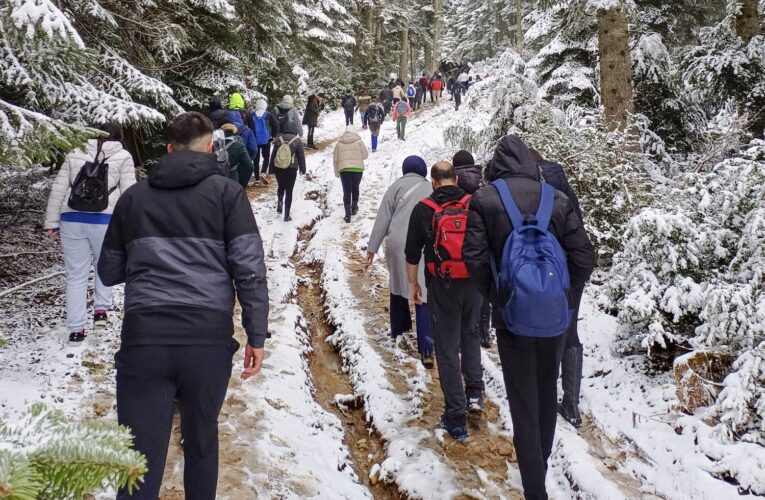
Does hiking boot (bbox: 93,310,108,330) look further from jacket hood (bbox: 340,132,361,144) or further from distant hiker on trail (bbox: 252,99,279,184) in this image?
distant hiker on trail (bbox: 252,99,279,184)

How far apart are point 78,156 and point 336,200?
313 inches

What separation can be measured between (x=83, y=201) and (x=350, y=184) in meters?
6.35

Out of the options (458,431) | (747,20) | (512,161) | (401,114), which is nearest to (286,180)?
(458,431)

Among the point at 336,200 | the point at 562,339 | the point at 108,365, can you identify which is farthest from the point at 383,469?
the point at 336,200

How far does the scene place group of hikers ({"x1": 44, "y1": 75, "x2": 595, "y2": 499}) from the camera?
262cm

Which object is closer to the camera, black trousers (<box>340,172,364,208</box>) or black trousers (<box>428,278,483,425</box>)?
black trousers (<box>428,278,483,425</box>)

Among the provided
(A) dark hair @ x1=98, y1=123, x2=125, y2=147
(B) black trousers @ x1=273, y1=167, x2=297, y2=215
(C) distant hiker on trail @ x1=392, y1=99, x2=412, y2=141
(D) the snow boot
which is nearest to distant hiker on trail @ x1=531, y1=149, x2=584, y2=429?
(D) the snow boot

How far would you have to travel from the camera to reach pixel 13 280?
6.72m

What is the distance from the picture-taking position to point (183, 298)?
2.63m

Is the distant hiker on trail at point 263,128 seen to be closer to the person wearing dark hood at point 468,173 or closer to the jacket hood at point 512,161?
the person wearing dark hood at point 468,173

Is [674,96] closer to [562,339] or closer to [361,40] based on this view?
[562,339]

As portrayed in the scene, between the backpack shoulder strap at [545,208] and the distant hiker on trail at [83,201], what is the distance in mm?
3811

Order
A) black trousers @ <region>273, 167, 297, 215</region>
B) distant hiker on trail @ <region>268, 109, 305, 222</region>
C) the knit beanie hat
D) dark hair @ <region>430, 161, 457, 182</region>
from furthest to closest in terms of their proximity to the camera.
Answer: black trousers @ <region>273, 167, 297, 215</region>
distant hiker on trail @ <region>268, 109, 305, 222</region>
the knit beanie hat
dark hair @ <region>430, 161, 457, 182</region>

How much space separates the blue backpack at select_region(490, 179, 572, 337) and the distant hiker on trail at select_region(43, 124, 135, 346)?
12.2 ft
